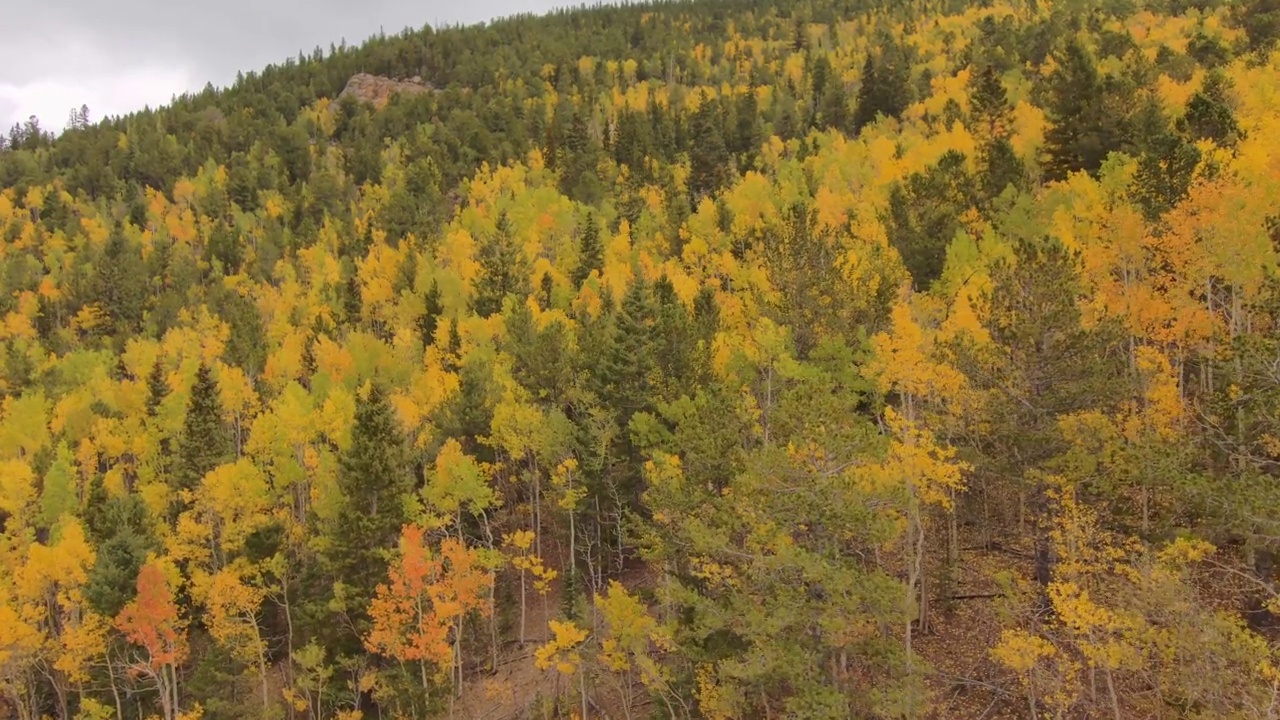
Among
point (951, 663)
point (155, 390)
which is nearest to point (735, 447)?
point (951, 663)

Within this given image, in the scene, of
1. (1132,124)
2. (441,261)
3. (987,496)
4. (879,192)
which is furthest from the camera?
(441,261)

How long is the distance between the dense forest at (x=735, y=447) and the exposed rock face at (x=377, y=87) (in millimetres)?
98591

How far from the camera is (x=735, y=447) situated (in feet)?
74.1

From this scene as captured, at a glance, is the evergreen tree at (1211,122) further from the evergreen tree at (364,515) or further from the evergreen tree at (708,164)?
the evergreen tree at (708,164)

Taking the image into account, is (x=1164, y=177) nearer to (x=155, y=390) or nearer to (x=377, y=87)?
(x=155, y=390)

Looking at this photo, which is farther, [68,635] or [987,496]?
[68,635]

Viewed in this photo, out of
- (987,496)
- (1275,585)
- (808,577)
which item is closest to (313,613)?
(808,577)

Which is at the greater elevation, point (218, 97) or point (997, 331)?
point (218, 97)

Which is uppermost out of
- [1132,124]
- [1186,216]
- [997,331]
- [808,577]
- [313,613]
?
[1132,124]

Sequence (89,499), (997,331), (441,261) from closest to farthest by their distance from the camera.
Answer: (997,331) < (89,499) < (441,261)

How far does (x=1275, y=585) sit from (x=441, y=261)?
62.8 m

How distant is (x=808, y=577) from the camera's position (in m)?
16.1

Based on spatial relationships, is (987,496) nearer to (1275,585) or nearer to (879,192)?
(1275,585)

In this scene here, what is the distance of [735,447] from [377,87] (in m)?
170
